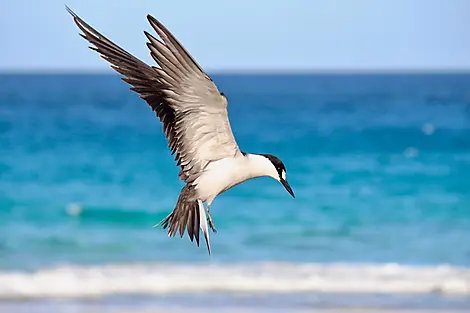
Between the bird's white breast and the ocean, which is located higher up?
the ocean

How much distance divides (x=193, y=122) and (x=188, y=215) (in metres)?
0.48

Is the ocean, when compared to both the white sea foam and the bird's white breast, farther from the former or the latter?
the bird's white breast

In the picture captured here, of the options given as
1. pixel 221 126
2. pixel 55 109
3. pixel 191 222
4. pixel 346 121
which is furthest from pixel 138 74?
pixel 55 109

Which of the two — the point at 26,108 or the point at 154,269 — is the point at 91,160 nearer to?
the point at 154,269

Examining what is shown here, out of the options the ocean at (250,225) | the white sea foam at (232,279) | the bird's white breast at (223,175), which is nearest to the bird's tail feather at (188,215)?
the bird's white breast at (223,175)

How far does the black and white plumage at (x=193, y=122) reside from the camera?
4.38 metres

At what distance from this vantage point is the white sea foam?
10.0 m

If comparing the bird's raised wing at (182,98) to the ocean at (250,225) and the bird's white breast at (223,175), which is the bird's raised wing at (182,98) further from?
the ocean at (250,225)

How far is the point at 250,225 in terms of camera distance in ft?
47.4

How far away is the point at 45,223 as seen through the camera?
15000 mm

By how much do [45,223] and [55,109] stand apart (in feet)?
74.6

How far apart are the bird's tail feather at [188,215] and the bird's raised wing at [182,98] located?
93 mm

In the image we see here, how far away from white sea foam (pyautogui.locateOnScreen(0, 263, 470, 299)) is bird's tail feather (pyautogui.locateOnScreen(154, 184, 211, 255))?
511 centimetres

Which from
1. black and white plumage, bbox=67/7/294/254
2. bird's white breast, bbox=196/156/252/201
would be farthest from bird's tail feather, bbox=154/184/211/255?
bird's white breast, bbox=196/156/252/201
